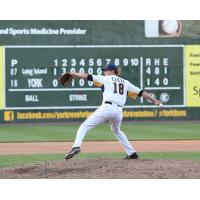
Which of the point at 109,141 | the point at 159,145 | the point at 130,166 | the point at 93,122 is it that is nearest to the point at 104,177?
the point at 130,166

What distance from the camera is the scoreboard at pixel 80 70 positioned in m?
24.1

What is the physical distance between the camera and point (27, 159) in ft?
42.9

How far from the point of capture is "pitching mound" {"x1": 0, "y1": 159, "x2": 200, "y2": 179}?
9.68 meters

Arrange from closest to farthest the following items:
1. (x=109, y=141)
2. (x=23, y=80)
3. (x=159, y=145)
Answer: (x=159, y=145), (x=109, y=141), (x=23, y=80)

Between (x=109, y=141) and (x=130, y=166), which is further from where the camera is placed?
(x=109, y=141)

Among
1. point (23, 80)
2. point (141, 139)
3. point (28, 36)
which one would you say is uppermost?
point (28, 36)

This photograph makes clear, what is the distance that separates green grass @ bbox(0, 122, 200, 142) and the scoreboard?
3.19ft

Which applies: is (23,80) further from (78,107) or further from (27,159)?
(27,159)

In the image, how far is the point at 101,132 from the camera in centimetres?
2128

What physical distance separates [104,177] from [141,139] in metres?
8.95

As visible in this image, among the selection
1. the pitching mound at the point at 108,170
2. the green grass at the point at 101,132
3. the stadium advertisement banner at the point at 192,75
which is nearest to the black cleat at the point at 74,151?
the pitching mound at the point at 108,170

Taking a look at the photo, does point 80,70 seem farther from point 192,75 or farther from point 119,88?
point 119,88

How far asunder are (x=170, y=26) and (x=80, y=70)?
411 centimetres

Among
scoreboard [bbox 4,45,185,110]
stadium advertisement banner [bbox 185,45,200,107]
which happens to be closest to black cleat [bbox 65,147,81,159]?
scoreboard [bbox 4,45,185,110]
